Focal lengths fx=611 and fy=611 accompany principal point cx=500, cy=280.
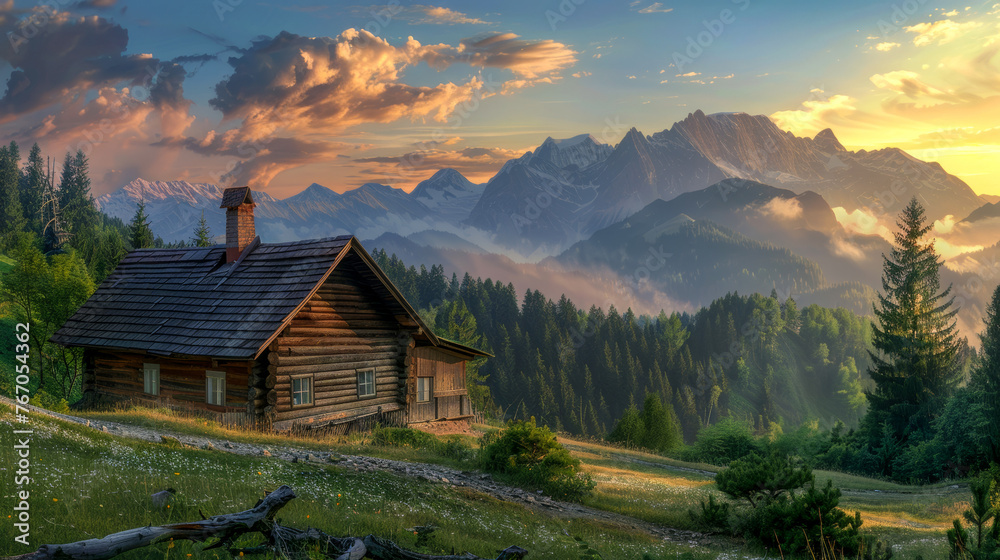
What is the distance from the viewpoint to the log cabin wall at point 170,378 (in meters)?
21.5

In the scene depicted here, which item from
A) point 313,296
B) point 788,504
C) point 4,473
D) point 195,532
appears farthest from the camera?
point 313,296

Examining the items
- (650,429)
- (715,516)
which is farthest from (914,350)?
(715,516)

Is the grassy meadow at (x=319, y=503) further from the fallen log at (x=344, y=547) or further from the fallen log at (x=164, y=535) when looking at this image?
the fallen log at (x=344, y=547)

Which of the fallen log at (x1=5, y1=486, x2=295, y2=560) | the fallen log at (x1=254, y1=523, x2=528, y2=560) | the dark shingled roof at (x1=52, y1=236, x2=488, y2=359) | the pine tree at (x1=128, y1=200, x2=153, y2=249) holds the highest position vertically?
the pine tree at (x1=128, y1=200, x2=153, y2=249)

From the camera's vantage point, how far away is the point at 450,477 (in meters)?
15.4

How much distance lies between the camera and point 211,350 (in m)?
20.6

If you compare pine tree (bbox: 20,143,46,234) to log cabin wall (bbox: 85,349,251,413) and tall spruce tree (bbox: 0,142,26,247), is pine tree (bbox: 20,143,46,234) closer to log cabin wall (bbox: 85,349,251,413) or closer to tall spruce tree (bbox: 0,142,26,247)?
tall spruce tree (bbox: 0,142,26,247)

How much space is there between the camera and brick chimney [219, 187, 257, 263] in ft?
82.8

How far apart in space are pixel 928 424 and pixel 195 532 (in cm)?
5110

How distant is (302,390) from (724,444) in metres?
28.8

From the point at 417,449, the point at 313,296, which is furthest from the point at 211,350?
the point at 417,449

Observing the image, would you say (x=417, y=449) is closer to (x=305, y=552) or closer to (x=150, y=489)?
(x=150, y=489)

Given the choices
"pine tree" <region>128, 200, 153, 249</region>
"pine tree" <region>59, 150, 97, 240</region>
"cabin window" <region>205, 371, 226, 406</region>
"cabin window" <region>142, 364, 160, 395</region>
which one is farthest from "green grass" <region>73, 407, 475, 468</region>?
"pine tree" <region>59, 150, 97, 240</region>

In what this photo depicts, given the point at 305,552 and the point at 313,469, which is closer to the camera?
the point at 305,552
